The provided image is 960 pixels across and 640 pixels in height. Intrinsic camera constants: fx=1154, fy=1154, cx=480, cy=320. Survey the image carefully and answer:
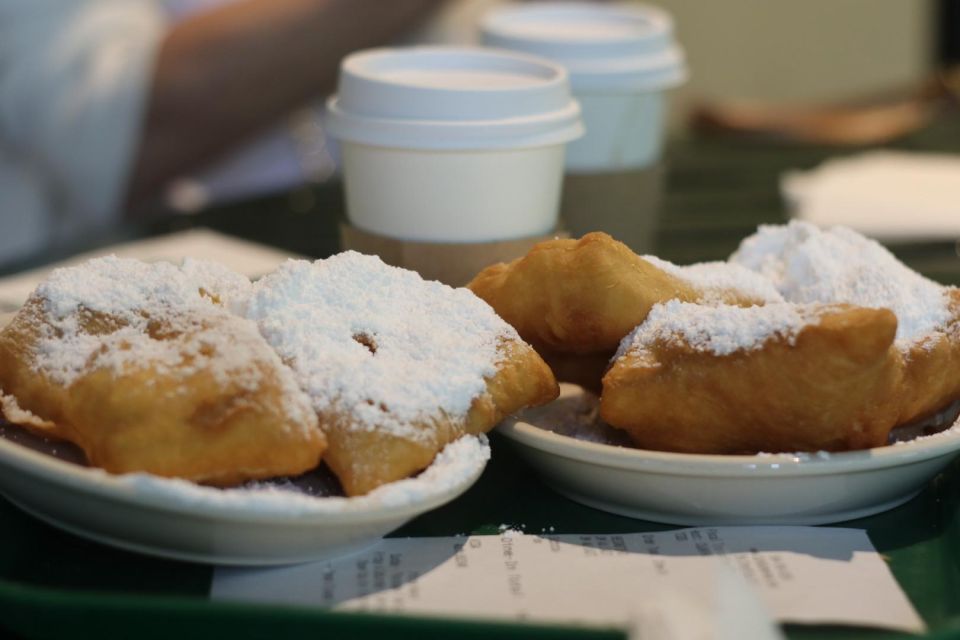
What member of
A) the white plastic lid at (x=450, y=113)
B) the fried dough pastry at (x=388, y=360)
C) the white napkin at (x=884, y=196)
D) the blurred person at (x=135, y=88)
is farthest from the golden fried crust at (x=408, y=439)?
the blurred person at (x=135, y=88)

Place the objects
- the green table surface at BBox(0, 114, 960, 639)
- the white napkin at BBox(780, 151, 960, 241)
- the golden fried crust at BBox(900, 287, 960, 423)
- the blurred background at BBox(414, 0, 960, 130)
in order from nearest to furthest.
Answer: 1. the green table surface at BBox(0, 114, 960, 639)
2. the golden fried crust at BBox(900, 287, 960, 423)
3. the white napkin at BBox(780, 151, 960, 241)
4. the blurred background at BBox(414, 0, 960, 130)

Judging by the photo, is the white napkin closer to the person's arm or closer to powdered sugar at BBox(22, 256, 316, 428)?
the person's arm

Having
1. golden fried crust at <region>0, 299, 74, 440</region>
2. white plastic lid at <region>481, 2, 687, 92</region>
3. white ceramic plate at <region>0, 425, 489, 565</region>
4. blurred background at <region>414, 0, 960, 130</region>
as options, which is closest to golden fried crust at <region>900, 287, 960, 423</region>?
white ceramic plate at <region>0, 425, 489, 565</region>

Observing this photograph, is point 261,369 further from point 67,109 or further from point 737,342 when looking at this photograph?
point 67,109

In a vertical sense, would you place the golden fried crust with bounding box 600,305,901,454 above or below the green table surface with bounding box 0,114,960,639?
above

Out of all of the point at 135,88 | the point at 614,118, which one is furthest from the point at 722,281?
the point at 135,88

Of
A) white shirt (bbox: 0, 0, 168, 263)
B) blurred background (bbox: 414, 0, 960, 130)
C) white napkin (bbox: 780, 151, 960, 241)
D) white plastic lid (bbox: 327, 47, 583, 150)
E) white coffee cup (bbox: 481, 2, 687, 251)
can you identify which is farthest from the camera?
blurred background (bbox: 414, 0, 960, 130)

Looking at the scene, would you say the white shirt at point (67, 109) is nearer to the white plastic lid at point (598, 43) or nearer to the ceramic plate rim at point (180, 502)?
the white plastic lid at point (598, 43)
